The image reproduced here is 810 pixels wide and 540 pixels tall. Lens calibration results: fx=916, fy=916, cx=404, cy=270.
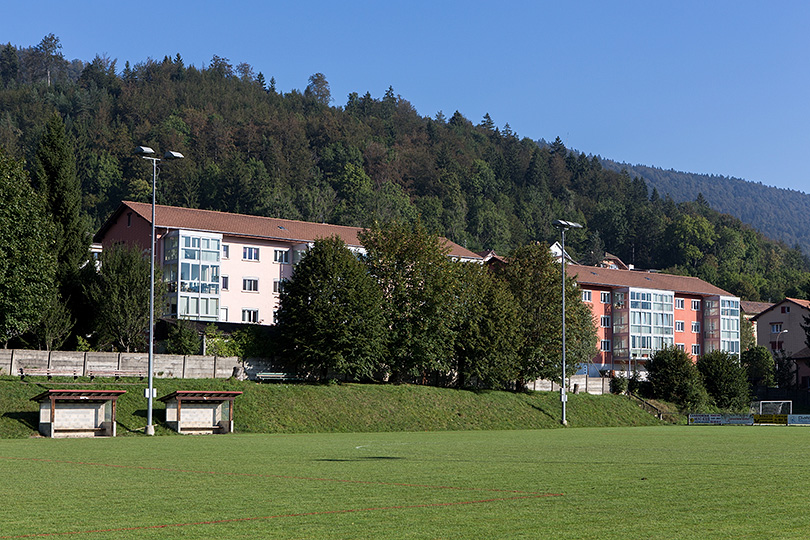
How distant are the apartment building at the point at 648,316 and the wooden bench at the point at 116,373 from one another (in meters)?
70.2

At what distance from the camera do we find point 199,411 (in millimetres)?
51812

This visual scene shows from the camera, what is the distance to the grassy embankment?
5066cm

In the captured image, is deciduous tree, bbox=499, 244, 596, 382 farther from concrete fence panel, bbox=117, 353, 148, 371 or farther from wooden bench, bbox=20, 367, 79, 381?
wooden bench, bbox=20, 367, 79, 381

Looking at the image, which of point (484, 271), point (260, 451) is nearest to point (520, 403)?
point (484, 271)

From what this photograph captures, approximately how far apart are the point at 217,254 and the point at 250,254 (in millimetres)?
5193

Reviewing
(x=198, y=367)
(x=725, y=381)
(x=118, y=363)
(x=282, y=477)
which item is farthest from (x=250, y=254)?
(x=282, y=477)

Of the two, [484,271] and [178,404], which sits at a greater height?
[484,271]

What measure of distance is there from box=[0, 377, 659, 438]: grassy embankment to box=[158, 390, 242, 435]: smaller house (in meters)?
1.02

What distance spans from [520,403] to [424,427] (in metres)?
14.1

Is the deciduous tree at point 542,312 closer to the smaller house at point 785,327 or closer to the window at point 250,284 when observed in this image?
the window at point 250,284

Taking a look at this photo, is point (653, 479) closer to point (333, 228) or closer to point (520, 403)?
point (520, 403)

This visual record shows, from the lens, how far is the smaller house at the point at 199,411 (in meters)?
50.4

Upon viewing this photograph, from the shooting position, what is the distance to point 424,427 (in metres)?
64.8

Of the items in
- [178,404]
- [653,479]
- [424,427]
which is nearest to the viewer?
[653,479]
